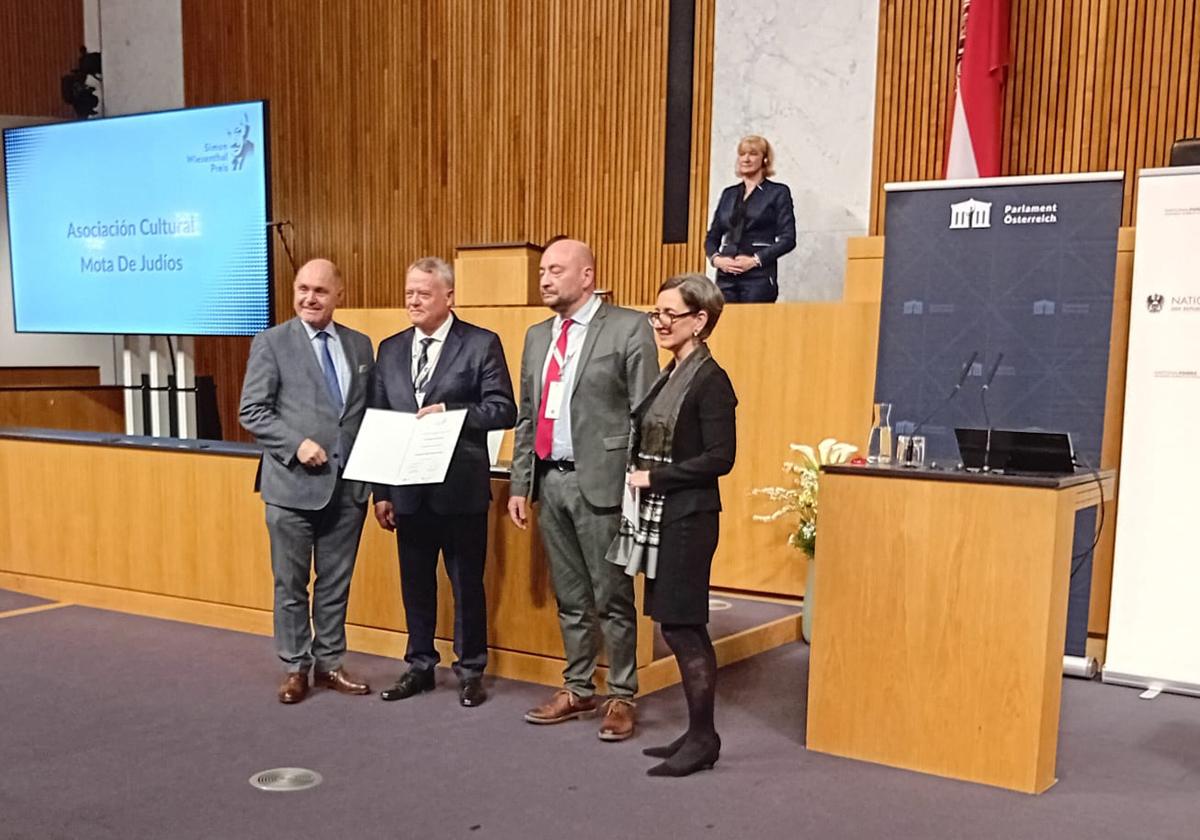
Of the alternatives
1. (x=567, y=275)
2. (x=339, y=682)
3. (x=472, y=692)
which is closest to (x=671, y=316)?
(x=567, y=275)

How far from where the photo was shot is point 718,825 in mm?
2709

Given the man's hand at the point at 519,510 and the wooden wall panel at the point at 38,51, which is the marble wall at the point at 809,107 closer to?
the man's hand at the point at 519,510

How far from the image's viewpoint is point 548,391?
3.48 m

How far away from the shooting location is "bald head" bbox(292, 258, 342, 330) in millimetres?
3668

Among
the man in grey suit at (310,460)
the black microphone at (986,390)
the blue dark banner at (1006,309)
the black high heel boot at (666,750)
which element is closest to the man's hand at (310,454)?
the man in grey suit at (310,460)

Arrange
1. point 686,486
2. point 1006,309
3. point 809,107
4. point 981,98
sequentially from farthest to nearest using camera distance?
1. point 809,107
2. point 981,98
3. point 1006,309
4. point 686,486

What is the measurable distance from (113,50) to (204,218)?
3538 millimetres

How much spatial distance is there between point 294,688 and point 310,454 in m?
0.81

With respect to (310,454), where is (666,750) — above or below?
below

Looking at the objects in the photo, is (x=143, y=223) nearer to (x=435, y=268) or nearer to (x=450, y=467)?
(x=435, y=268)

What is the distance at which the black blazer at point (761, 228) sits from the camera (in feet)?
18.0

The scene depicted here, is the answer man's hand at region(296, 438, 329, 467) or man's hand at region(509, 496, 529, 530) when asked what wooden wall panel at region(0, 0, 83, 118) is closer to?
man's hand at region(296, 438, 329, 467)

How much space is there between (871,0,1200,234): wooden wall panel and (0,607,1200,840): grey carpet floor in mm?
3067

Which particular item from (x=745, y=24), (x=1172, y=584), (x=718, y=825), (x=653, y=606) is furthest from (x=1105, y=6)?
(x=718, y=825)
